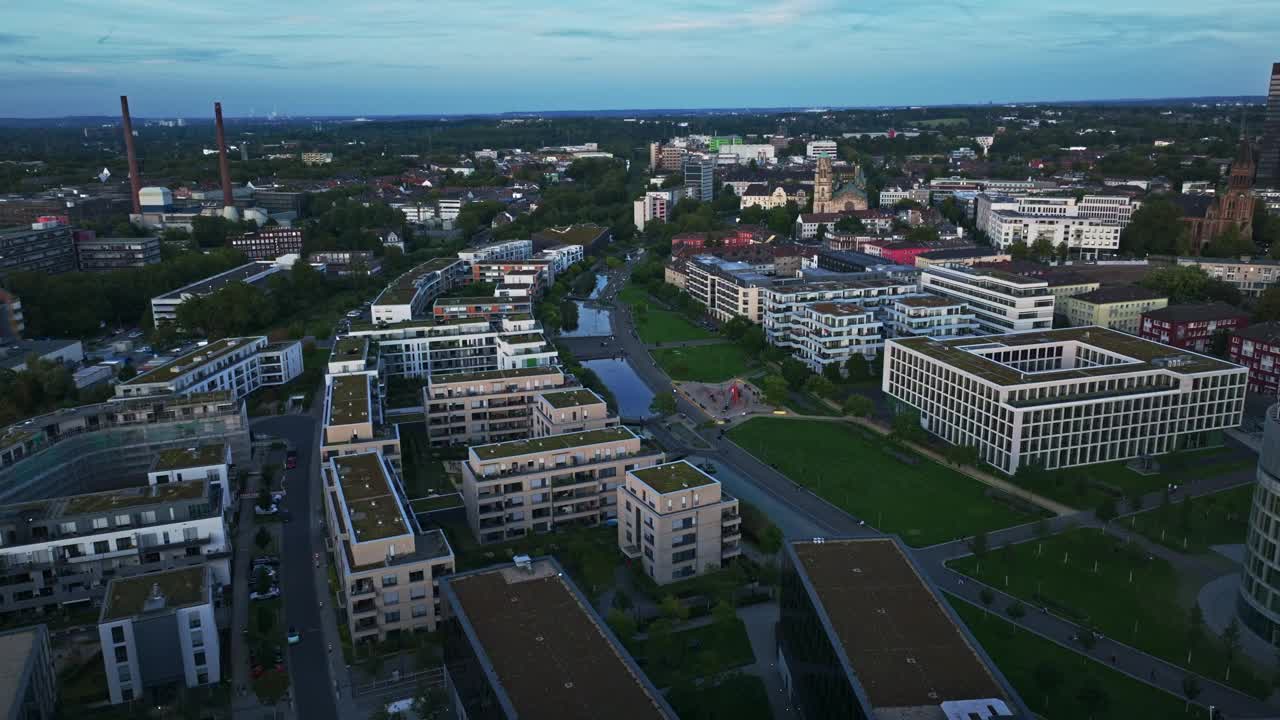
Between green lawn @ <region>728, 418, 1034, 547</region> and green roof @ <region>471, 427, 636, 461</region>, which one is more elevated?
green roof @ <region>471, 427, 636, 461</region>

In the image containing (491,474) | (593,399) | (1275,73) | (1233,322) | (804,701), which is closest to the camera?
(804,701)

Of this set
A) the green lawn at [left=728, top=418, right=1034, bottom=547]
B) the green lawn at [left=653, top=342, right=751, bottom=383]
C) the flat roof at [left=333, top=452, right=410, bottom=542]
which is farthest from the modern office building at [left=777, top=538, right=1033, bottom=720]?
the green lawn at [left=653, top=342, right=751, bottom=383]

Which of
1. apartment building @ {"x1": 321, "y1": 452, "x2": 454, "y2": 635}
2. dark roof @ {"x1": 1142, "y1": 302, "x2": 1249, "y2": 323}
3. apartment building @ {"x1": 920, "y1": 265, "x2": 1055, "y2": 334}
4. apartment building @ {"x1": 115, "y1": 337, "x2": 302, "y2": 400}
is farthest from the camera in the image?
apartment building @ {"x1": 920, "y1": 265, "x2": 1055, "y2": 334}

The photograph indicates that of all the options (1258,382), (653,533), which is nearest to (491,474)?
(653,533)

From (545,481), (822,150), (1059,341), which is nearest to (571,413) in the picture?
(545,481)

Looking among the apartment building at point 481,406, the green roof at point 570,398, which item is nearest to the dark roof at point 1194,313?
the green roof at point 570,398

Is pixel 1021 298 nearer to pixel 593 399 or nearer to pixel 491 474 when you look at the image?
pixel 593 399

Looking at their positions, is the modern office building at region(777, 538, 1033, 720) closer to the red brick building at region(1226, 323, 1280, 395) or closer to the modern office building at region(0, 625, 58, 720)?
the modern office building at region(0, 625, 58, 720)
